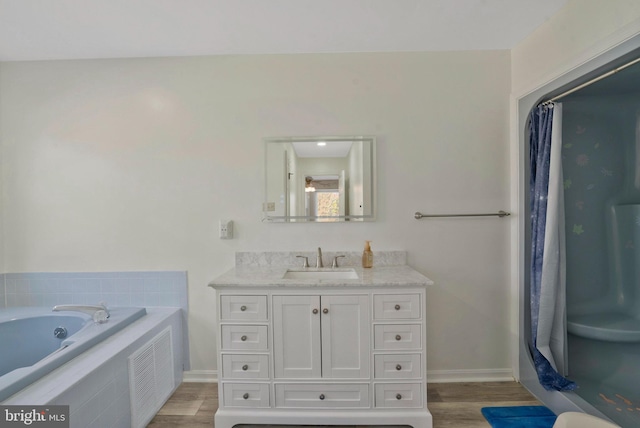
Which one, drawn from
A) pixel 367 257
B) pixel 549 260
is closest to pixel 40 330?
pixel 367 257

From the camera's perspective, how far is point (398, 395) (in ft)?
5.65

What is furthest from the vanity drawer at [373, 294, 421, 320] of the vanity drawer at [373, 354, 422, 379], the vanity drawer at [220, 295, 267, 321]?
the vanity drawer at [220, 295, 267, 321]

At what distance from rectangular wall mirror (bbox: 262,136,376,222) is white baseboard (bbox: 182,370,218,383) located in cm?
123

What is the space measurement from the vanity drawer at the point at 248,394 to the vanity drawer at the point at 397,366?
658 millimetres

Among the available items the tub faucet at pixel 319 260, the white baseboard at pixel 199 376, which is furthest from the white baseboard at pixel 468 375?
the white baseboard at pixel 199 376

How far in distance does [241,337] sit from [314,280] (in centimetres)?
53

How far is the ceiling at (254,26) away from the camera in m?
1.70

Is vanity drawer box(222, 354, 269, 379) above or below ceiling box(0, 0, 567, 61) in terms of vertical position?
below

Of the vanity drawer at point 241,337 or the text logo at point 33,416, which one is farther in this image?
the vanity drawer at point 241,337

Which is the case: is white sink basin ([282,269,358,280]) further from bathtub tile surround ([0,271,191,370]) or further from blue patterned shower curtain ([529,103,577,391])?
blue patterned shower curtain ([529,103,577,391])

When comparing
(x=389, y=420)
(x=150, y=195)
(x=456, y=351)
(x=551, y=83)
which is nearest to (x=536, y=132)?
(x=551, y=83)

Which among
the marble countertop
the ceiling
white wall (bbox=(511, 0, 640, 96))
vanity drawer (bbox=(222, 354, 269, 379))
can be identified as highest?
the ceiling

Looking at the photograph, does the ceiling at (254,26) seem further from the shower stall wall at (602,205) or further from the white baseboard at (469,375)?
the white baseboard at (469,375)

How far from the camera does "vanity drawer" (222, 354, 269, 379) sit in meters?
1.74
